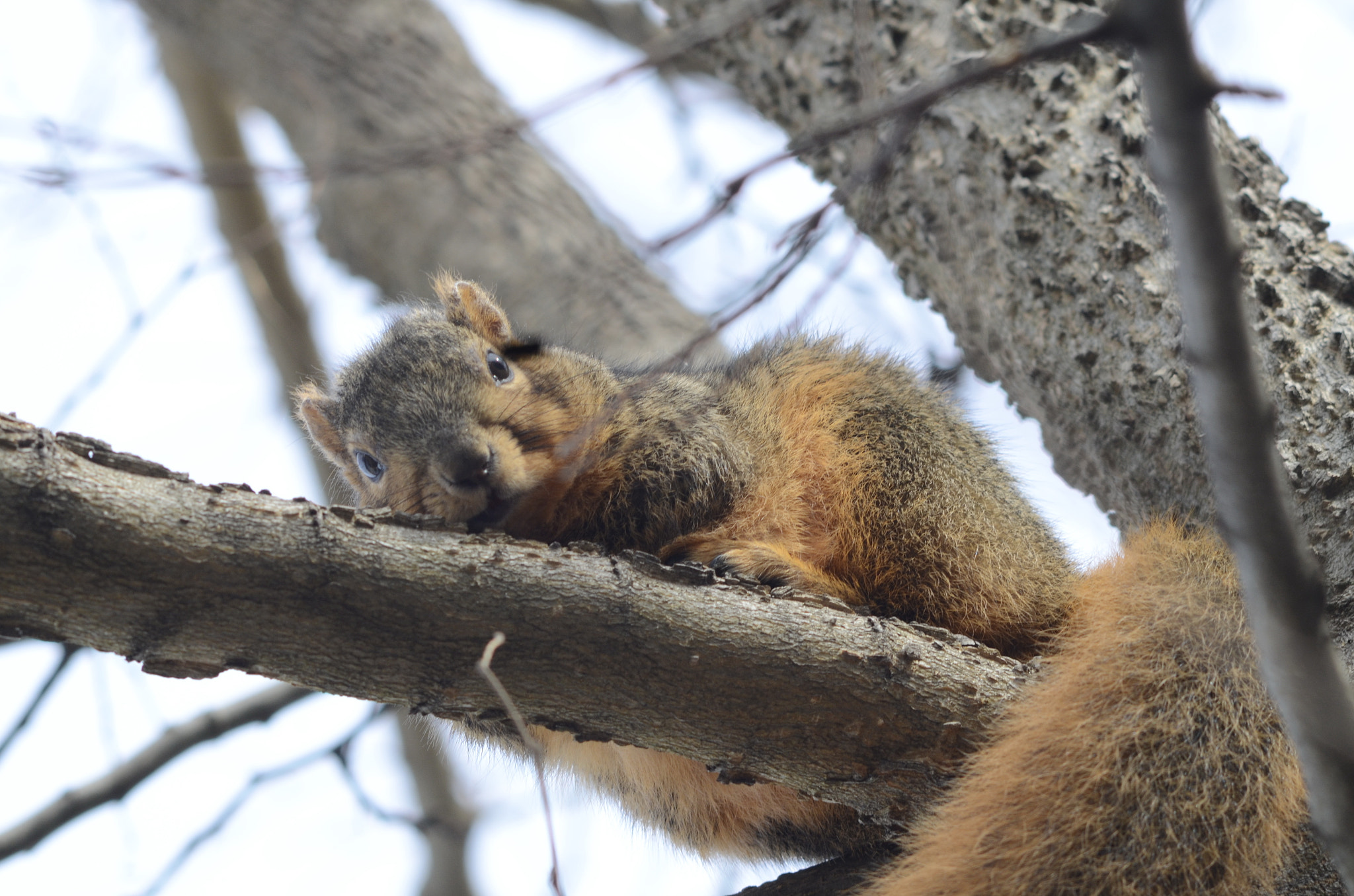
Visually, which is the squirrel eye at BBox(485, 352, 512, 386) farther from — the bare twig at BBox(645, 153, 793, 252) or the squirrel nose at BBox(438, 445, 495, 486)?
the bare twig at BBox(645, 153, 793, 252)

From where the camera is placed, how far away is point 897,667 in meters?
2.18

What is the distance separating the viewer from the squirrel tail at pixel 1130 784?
196 cm

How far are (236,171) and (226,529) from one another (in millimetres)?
698

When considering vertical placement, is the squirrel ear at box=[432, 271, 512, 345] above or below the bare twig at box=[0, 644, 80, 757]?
above

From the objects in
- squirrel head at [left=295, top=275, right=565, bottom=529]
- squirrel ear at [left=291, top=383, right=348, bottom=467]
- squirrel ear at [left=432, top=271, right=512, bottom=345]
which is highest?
squirrel ear at [left=432, top=271, right=512, bottom=345]

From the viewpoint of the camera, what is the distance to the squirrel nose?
258cm

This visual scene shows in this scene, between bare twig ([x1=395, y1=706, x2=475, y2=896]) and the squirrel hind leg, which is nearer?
the squirrel hind leg

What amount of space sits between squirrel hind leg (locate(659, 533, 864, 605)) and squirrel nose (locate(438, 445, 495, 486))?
52 cm

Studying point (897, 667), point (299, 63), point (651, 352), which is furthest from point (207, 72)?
point (897, 667)

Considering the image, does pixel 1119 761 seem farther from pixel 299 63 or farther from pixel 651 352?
pixel 299 63

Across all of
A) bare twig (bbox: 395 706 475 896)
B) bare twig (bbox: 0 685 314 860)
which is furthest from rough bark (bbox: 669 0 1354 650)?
bare twig (bbox: 0 685 314 860)

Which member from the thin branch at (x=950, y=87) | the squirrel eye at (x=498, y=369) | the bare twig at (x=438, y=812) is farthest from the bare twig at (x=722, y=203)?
the bare twig at (x=438, y=812)

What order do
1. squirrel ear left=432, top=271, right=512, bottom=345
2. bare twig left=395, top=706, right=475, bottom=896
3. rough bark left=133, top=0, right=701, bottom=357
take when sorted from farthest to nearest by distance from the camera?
1. rough bark left=133, top=0, right=701, bottom=357
2. bare twig left=395, top=706, right=475, bottom=896
3. squirrel ear left=432, top=271, right=512, bottom=345

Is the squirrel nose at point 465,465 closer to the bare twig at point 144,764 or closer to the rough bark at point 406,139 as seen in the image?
the bare twig at point 144,764
